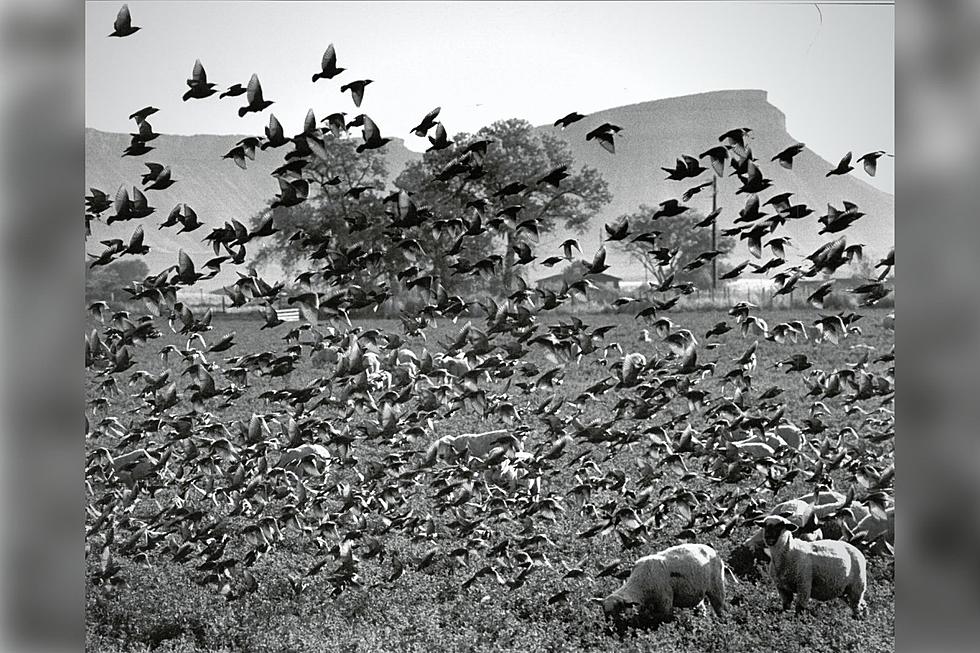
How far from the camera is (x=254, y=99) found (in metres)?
2.61

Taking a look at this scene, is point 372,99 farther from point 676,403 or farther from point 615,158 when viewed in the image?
point 615,158

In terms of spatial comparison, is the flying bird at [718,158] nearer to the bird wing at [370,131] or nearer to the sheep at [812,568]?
the bird wing at [370,131]

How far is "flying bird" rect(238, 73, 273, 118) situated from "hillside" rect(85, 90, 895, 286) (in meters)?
1.88

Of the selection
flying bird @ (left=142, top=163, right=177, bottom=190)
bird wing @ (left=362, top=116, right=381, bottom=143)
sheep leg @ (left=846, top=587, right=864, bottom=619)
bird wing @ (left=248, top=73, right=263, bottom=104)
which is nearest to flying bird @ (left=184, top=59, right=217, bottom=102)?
bird wing @ (left=248, top=73, right=263, bottom=104)

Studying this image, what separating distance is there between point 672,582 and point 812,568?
2.24 feet

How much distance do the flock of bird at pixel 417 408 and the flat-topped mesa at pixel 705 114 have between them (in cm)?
364

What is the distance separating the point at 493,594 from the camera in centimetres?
405

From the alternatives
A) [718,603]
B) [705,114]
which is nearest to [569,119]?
[718,603]
